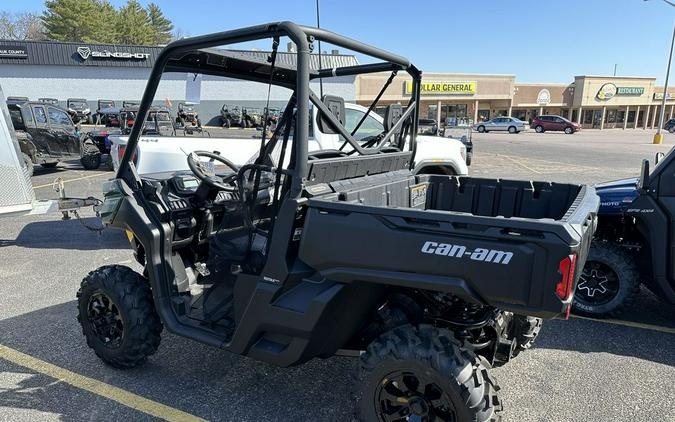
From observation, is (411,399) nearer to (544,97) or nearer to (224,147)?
(224,147)

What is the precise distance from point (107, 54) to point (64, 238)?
35634 mm

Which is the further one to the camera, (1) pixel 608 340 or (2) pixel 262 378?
(1) pixel 608 340

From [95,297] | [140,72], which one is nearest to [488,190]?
[95,297]

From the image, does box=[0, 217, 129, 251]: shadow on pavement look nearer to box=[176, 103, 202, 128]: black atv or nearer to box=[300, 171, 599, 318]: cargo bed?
box=[176, 103, 202, 128]: black atv

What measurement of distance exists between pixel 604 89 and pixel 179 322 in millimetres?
64347

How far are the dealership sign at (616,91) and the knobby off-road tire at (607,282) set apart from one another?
61.1 meters

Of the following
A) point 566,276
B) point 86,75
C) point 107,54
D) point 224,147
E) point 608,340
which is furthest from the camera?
point 86,75

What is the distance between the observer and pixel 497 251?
6.61ft

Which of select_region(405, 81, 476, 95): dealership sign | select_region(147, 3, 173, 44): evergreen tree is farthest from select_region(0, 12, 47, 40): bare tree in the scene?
select_region(405, 81, 476, 95): dealership sign

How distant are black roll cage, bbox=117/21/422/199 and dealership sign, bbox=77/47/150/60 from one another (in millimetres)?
38615

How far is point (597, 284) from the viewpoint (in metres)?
4.14

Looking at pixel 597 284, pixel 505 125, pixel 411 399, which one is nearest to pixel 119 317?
pixel 411 399

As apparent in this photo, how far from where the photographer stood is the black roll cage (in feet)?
7.70

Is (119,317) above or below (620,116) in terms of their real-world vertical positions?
below
